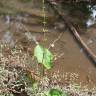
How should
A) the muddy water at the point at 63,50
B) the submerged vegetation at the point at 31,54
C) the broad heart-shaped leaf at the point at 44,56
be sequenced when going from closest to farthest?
the broad heart-shaped leaf at the point at 44,56 → the submerged vegetation at the point at 31,54 → the muddy water at the point at 63,50

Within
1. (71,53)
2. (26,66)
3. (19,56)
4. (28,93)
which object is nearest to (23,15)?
(71,53)

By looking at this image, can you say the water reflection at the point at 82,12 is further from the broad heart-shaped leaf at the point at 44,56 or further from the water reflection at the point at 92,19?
the broad heart-shaped leaf at the point at 44,56

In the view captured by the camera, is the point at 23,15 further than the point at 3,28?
Yes

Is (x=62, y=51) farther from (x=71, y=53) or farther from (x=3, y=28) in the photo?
(x=3, y=28)

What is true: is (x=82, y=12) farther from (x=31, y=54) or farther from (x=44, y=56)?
(x=44, y=56)

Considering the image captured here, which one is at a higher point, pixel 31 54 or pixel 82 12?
pixel 82 12

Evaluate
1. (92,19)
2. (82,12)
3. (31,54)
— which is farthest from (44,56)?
(82,12)

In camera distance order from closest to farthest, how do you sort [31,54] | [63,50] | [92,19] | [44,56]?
[44,56]
[31,54]
[63,50]
[92,19]

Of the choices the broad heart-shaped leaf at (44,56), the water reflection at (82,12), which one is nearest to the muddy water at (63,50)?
the water reflection at (82,12)

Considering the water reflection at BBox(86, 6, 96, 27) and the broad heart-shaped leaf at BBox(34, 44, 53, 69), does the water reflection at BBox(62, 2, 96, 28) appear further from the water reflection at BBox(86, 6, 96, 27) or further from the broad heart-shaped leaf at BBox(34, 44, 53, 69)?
the broad heart-shaped leaf at BBox(34, 44, 53, 69)

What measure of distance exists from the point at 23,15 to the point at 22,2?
1.81 feet

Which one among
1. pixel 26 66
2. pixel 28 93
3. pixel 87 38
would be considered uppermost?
pixel 87 38

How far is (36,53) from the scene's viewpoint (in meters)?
2.97

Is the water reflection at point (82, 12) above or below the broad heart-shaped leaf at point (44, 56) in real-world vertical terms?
above
